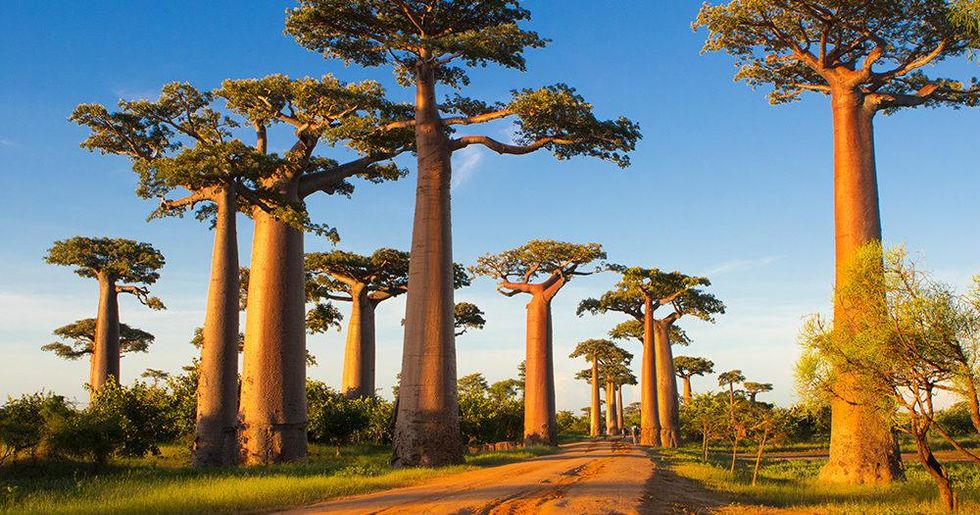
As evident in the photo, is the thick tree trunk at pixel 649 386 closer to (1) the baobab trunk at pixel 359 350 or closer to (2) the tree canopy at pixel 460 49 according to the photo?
(1) the baobab trunk at pixel 359 350

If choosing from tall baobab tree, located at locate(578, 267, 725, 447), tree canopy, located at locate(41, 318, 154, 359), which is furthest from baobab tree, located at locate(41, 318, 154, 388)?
tall baobab tree, located at locate(578, 267, 725, 447)

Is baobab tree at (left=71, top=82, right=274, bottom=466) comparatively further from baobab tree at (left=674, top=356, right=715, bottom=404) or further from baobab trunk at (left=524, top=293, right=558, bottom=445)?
baobab tree at (left=674, top=356, right=715, bottom=404)

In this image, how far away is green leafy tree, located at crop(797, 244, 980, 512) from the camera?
38.9 feet

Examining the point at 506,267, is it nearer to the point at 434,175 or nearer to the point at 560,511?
the point at 434,175

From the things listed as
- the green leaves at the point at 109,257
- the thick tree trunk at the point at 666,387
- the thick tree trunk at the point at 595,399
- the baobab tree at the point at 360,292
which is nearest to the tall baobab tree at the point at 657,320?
the thick tree trunk at the point at 666,387

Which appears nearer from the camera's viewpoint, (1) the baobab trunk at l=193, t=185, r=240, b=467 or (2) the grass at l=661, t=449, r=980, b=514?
(2) the grass at l=661, t=449, r=980, b=514

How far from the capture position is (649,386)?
41.1 metres

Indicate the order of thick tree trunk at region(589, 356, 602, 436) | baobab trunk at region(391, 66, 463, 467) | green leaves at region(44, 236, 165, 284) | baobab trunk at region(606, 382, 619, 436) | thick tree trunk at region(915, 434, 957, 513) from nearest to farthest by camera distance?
1. thick tree trunk at region(915, 434, 957, 513)
2. baobab trunk at region(391, 66, 463, 467)
3. green leaves at region(44, 236, 165, 284)
4. thick tree trunk at region(589, 356, 602, 436)
5. baobab trunk at region(606, 382, 619, 436)

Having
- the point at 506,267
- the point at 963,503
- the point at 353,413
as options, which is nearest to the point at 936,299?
the point at 963,503

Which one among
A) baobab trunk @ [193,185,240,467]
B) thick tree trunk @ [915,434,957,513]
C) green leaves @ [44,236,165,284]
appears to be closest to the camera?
thick tree trunk @ [915,434,957,513]

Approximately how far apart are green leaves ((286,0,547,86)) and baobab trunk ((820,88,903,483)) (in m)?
7.98

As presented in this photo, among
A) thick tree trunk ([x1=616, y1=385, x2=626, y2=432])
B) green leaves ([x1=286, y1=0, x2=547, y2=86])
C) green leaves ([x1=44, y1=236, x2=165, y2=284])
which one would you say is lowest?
thick tree trunk ([x1=616, y1=385, x2=626, y2=432])

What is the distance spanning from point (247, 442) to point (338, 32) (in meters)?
11.1

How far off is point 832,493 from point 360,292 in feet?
82.8
